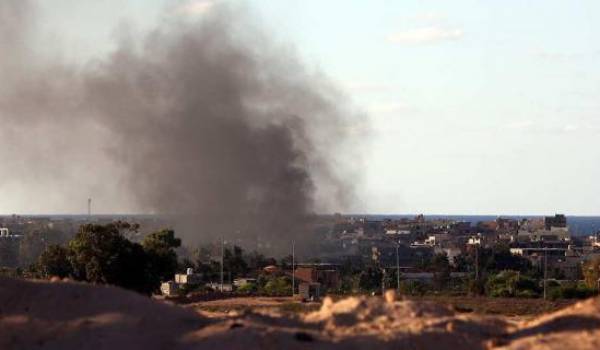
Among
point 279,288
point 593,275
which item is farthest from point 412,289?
point 593,275

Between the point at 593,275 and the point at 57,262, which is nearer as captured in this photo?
the point at 57,262

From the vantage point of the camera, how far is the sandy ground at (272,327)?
1177 inches

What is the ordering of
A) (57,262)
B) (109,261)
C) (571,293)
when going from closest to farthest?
(109,261), (57,262), (571,293)

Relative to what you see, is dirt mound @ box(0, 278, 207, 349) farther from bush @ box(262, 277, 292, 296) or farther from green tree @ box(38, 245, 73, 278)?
bush @ box(262, 277, 292, 296)

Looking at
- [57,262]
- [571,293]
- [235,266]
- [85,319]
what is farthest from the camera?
[235,266]

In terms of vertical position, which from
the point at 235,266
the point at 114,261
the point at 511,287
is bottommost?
the point at 511,287

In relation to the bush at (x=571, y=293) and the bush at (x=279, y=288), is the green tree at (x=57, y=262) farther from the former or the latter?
the bush at (x=571, y=293)

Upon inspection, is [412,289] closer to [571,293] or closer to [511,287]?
[511,287]

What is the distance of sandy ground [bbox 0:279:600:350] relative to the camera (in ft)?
98.1

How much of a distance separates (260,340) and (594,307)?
10.7m

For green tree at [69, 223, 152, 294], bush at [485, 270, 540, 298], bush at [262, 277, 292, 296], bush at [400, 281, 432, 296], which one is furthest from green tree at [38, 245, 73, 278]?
bush at [485, 270, 540, 298]

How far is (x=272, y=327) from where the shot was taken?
102 feet

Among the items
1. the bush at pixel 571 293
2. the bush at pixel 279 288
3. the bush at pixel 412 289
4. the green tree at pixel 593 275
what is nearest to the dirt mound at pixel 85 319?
the bush at pixel 571 293

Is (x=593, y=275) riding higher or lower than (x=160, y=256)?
lower
